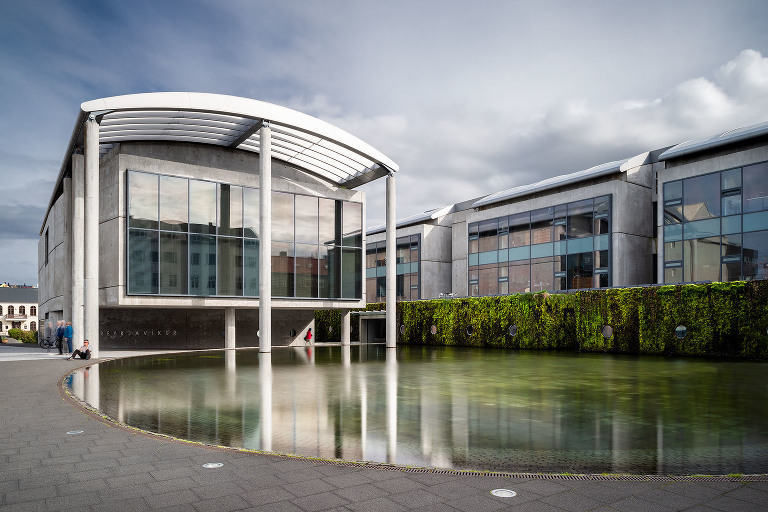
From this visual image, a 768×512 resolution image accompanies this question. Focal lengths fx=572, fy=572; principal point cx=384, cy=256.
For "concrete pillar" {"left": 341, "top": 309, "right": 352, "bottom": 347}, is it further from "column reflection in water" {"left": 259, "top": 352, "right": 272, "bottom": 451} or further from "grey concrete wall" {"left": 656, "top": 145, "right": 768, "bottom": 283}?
"grey concrete wall" {"left": 656, "top": 145, "right": 768, "bottom": 283}

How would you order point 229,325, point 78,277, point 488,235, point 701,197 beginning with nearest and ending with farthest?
point 78,277 → point 701,197 → point 229,325 → point 488,235

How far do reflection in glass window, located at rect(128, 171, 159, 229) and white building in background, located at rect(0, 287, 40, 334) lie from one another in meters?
108

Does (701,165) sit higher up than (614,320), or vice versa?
(701,165)

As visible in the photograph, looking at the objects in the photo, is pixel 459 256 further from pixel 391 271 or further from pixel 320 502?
pixel 320 502

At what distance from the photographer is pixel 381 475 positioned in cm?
621

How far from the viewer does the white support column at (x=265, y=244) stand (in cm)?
3016

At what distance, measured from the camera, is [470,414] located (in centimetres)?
1069

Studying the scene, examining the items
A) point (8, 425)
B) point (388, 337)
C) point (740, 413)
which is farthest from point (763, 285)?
point (8, 425)

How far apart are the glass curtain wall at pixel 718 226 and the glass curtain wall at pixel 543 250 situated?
4634mm

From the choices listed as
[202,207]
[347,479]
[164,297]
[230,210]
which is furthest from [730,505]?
[230,210]

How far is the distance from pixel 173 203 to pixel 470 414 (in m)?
24.6

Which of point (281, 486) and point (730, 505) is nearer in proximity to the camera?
point (730, 505)

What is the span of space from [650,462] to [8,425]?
31.7 feet

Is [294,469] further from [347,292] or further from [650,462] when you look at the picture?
[347,292]
